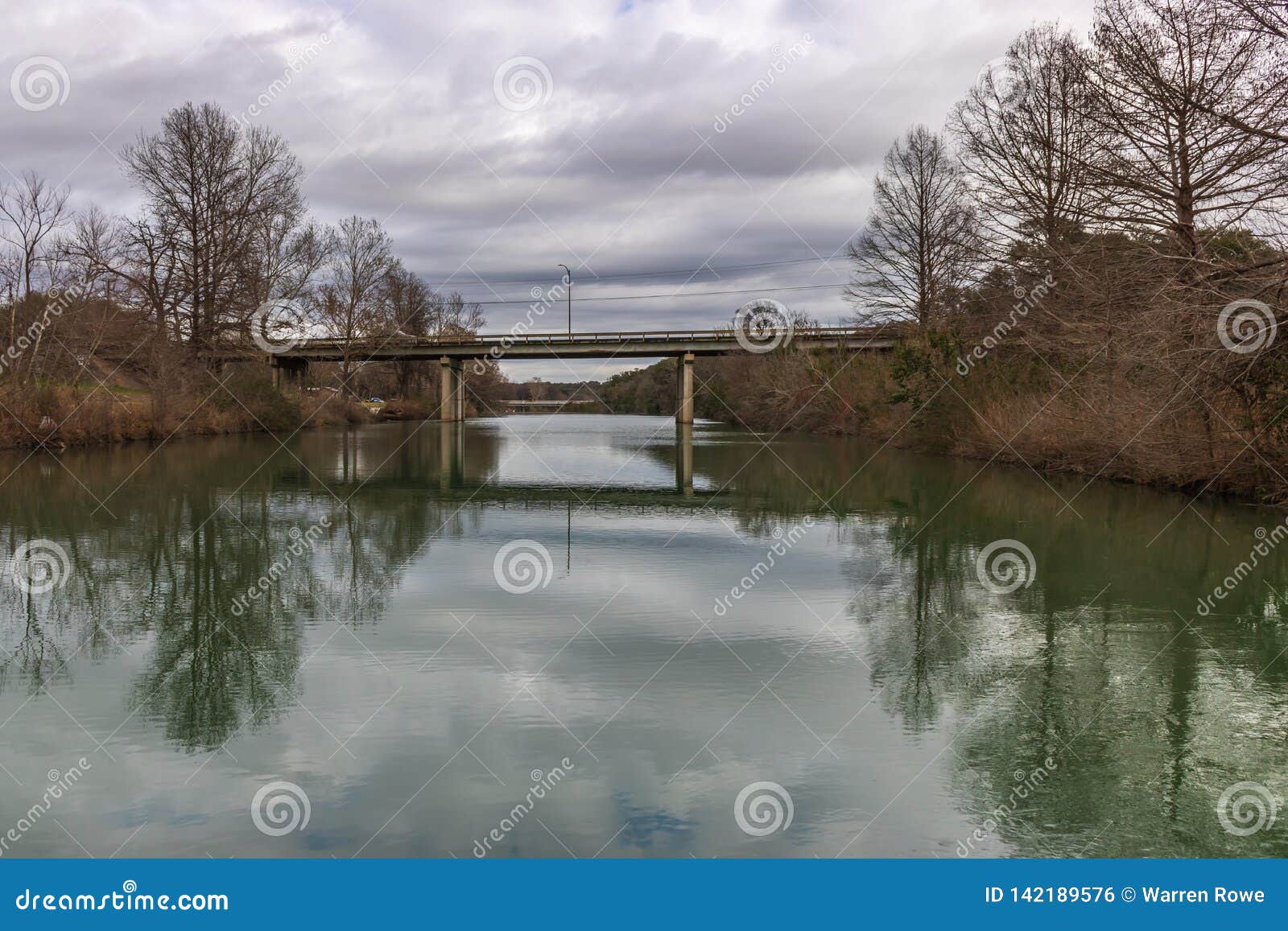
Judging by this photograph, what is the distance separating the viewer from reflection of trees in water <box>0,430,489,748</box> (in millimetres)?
6891

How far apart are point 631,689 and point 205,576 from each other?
18.8ft

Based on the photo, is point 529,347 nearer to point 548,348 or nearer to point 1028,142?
point 548,348

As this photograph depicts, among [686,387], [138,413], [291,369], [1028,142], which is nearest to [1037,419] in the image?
[1028,142]

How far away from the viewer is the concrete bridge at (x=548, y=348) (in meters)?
56.2

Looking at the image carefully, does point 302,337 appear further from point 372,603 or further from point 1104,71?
point 372,603

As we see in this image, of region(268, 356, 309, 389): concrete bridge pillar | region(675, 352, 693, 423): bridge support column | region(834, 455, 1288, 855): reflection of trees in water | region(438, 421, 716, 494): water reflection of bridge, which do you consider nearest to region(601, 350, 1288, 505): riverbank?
region(834, 455, 1288, 855): reflection of trees in water

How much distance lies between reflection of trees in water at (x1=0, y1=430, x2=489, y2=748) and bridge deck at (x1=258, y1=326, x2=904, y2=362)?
3607 centimetres

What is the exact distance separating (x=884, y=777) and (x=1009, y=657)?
9.28 feet

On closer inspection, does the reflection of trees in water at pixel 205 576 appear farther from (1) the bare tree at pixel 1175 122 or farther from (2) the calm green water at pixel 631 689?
(1) the bare tree at pixel 1175 122

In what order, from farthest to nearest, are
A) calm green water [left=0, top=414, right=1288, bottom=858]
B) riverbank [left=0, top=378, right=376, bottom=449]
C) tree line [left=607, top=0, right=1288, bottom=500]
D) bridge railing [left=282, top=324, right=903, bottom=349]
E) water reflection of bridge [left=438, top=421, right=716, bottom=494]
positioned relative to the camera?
bridge railing [left=282, top=324, right=903, bottom=349]
riverbank [left=0, top=378, right=376, bottom=449]
water reflection of bridge [left=438, top=421, right=716, bottom=494]
tree line [left=607, top=0, right=1288, bottom=500]
calm green water [left=0, top=414, right=1288, bottom=858]

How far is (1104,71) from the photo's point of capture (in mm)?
17328

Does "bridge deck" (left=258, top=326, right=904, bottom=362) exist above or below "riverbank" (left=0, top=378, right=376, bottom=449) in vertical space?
above

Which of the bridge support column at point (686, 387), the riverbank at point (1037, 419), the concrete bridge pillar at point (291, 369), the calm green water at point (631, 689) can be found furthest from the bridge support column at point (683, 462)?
the concrete bridge pillar at point (291, 369)

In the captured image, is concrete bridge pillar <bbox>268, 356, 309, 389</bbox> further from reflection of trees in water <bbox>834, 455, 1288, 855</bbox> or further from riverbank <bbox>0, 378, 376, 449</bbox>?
reflection of trees in water <bbox>834, 455, 1288, 855</bbox>
